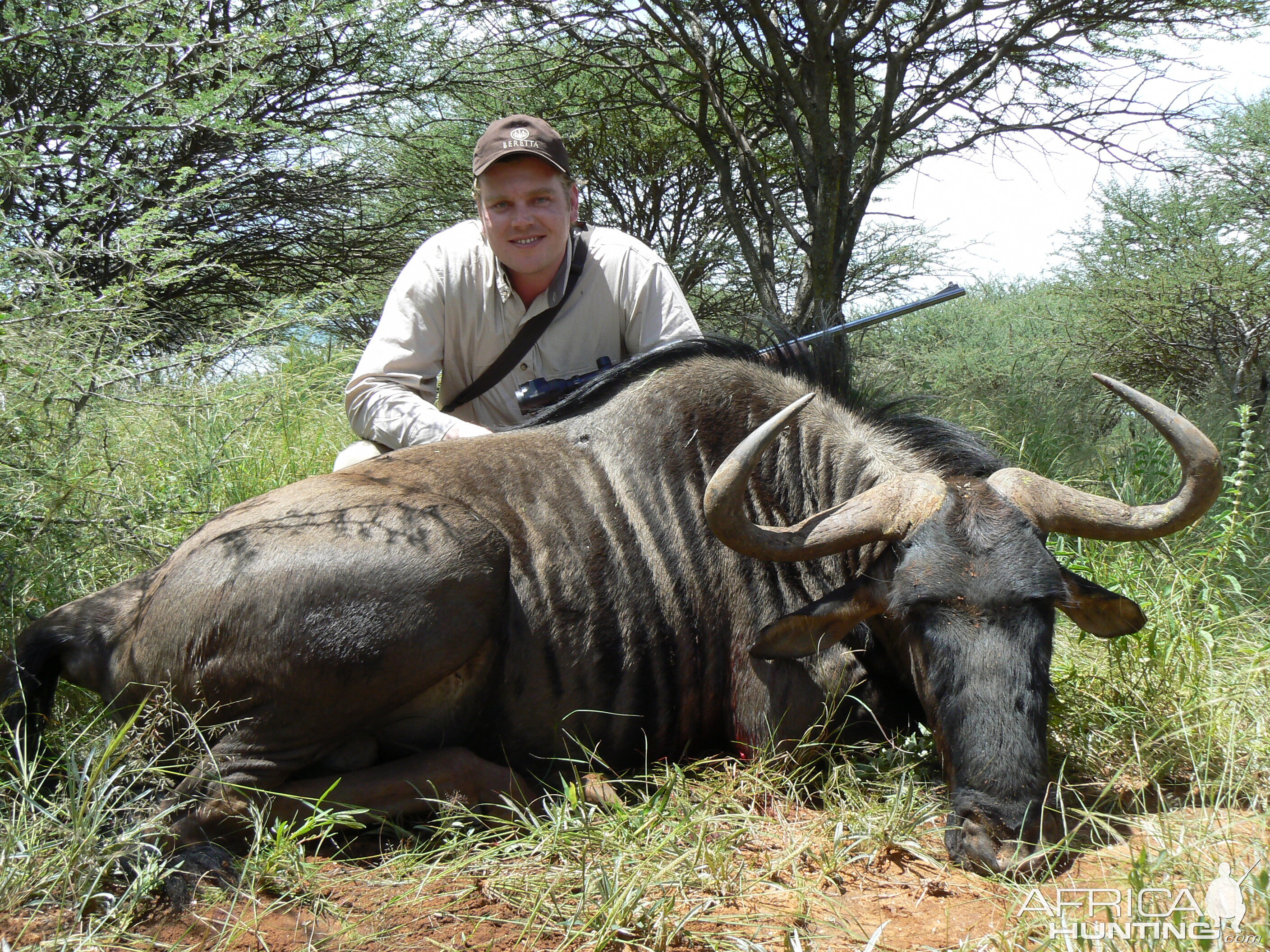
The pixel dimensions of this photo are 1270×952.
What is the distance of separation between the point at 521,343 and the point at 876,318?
1.54 meters

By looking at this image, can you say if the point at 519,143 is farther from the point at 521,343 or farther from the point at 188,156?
the point at 188,156

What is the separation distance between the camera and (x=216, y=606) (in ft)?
8.80

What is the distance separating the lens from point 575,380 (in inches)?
159

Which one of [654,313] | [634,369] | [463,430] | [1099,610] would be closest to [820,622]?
[1099,610]

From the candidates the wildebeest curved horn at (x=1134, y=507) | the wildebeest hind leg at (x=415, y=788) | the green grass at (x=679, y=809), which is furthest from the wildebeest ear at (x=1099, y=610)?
the wildebeest hind leg at (x=415, y=788)

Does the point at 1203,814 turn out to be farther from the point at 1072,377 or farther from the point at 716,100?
the point at 716,100

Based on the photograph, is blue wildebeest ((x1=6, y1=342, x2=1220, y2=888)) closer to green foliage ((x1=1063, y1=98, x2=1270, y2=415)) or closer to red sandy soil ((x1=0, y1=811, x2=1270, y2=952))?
red sandy soil ((x1=0, y1=811, x2=1270, y2=952))

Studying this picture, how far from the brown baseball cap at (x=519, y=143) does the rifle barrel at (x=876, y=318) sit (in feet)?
4.42

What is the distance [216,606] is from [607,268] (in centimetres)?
236

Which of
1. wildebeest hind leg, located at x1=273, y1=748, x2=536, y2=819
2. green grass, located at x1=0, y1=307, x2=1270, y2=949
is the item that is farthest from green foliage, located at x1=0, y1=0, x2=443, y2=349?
wildebeest hind leg, located at x1=273, y1=748, x2=536, y2=819

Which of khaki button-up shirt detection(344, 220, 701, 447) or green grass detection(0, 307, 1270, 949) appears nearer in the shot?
green grass detection(0, 307, 1270, 949)

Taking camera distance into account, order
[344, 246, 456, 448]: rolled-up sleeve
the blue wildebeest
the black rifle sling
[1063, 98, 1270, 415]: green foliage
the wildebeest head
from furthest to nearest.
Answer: [1063, 98, 1270, 415]: green foliage < the black rifle sling < [344, 246, 456, 448]: rolled-up sleeve < the blue wildebeest < the wildebeest head

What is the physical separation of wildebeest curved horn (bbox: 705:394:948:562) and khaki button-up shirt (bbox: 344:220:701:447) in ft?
4.95

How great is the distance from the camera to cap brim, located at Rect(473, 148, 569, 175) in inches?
159
